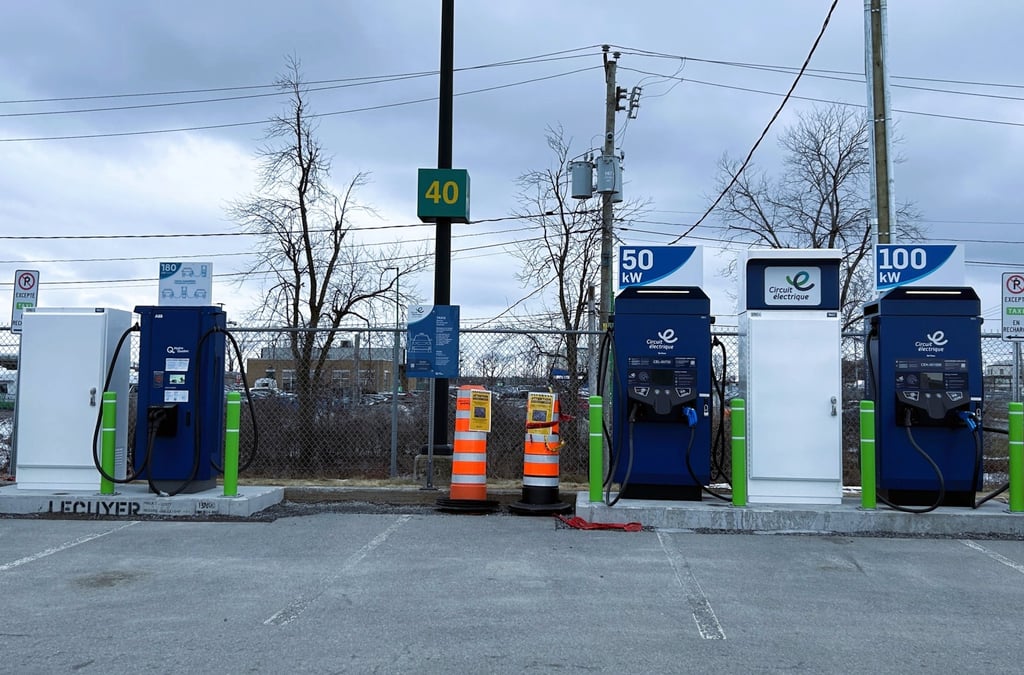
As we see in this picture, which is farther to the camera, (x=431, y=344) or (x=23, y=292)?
(x=23, y=292)

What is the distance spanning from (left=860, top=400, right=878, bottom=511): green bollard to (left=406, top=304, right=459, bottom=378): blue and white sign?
4.73 m

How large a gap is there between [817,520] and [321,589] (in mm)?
4997

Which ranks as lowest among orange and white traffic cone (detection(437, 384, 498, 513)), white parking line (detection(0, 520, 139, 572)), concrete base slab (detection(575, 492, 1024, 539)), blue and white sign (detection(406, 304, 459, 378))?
white parking line (detection(0, 520, 139, 572))

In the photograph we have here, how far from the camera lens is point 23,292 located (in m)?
13.3

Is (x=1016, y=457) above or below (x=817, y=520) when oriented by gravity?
above

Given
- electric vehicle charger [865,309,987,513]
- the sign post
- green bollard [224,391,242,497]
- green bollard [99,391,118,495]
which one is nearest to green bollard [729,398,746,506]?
electric vehicle charger [865,309,987,513]

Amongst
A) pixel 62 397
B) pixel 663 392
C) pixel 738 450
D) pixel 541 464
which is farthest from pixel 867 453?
pixel 62 397

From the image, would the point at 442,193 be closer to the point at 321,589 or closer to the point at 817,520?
the point at 817,520

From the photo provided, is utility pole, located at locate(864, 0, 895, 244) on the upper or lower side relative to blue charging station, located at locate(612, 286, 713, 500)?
upper

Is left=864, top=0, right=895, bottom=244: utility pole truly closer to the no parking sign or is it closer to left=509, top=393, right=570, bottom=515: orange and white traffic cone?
the no parking sign

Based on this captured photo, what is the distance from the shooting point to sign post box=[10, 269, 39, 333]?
13250mm

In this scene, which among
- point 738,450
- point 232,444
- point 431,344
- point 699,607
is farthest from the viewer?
point 431,344

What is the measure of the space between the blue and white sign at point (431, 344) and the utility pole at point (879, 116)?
6787 millimetres

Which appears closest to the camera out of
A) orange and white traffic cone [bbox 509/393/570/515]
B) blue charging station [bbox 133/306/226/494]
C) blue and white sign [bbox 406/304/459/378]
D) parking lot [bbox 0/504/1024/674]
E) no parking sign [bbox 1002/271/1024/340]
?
parking lot [bbox 0/504/1024/674]
